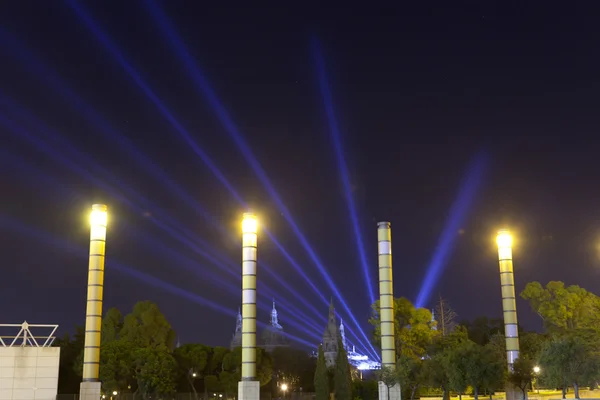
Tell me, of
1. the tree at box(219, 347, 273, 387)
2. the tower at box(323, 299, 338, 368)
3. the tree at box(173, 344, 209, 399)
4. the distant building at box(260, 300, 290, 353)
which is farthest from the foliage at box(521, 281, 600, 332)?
the distant building at box(260, 300, 290, 353)

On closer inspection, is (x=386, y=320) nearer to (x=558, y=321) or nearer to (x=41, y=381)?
(x=41, y=381)

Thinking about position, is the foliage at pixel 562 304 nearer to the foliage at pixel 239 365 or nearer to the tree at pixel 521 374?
the tree at pixel 521 374

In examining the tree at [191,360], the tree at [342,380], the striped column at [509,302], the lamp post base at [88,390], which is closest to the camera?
the lamp post base at [88,390]

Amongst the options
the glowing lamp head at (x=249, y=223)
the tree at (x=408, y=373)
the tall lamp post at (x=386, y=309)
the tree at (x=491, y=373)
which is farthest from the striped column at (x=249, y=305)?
the tree at (x=491, y=373)

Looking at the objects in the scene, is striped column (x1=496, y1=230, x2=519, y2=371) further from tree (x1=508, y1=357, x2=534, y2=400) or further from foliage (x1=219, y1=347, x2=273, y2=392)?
foliage (x1=219, y1=347, x2=273, y2=392)

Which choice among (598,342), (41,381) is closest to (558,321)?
(598,342)

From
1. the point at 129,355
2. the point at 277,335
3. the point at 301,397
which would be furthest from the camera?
the point at 277,335

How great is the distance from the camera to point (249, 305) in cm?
3206

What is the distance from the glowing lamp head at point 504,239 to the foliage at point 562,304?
23522 millimetres

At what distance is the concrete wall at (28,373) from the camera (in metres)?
30.5

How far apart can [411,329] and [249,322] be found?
28.5 m

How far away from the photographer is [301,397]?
7156 centimetres

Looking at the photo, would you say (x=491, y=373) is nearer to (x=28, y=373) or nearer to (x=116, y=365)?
(x=28, y=373)

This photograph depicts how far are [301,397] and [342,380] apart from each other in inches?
378
